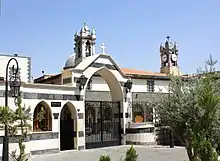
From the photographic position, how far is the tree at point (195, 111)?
9868mm

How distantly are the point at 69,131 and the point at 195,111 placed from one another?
11.9 metres

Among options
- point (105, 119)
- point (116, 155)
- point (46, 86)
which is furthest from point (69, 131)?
point (116, 155)

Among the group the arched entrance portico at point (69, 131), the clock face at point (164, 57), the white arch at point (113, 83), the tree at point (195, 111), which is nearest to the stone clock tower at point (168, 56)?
the clock face at point (164, 57)

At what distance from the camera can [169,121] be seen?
1327 centimetres

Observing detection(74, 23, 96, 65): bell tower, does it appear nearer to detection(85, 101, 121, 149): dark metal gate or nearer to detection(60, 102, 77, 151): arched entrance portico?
detection(85, 101, 121, 149): dark metal gate

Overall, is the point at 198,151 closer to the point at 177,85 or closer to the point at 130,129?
the point at 177,85

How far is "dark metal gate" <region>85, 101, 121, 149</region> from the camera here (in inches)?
925

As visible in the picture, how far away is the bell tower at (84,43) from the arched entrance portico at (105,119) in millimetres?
7827

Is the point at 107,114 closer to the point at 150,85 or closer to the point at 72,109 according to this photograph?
the point at 72,109

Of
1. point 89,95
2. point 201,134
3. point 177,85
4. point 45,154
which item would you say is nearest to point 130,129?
point 45,154

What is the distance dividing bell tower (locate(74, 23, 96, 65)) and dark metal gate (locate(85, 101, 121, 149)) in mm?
8698

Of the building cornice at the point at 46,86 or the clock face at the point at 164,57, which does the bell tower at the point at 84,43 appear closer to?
the building cornice at the point at 46,86

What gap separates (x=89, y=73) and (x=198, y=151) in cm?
1451

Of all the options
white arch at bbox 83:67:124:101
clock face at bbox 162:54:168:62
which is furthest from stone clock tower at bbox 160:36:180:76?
white arch at bbox 83:67:124:101
